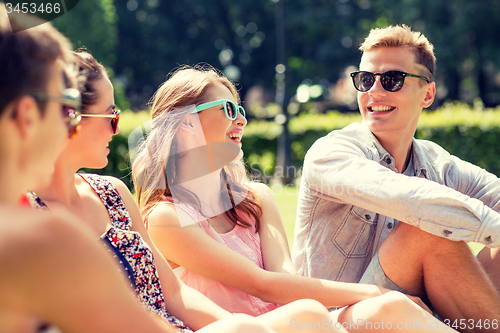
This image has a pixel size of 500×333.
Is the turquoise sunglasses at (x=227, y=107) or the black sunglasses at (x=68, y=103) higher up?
the black sunglasses at (x=68, y=103)

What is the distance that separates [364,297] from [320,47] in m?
28.4

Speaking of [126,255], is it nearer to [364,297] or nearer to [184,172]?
[184,172]

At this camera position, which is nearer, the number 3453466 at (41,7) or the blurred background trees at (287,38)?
the number 3453466 at (41,7)

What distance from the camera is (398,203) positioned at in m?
2.43

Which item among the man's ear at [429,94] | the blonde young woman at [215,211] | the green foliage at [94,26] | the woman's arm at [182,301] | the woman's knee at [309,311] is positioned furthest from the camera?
the green foliage at [94,26]

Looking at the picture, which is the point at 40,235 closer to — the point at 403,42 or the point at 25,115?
the point at 25,115

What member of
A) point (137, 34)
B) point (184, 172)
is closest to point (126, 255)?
point (184, 172)

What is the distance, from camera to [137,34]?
106 feet

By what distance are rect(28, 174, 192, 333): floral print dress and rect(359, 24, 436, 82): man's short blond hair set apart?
2.07 m

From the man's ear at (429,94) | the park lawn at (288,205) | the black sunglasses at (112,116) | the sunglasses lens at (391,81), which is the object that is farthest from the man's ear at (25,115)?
the park lawn at (288,205)

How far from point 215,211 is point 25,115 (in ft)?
5.92

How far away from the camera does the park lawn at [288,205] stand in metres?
6.41

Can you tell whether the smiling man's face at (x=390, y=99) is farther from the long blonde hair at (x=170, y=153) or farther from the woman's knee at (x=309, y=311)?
the woman's knee at (x=309, y=311)

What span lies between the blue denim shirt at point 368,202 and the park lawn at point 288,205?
8.93 feet
